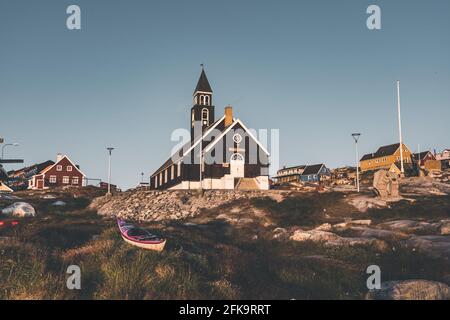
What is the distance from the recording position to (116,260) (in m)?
16.8

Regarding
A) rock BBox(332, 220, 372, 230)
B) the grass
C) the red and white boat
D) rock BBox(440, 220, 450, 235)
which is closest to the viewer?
the grass

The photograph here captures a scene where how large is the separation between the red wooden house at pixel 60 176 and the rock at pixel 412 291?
2968 inches

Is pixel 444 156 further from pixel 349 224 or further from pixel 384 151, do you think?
pixel 349 224

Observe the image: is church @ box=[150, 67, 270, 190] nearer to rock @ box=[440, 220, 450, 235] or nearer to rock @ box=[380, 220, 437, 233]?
rock @ box=[380, 220, 437, 233]

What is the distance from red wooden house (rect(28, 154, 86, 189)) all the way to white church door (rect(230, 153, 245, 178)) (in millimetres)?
40126

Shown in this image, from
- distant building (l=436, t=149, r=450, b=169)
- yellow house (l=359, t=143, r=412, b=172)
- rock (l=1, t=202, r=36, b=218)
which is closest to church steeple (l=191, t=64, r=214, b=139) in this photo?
rock (l=1, t=202, r=36, b=218)

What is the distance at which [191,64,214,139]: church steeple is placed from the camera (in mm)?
64000

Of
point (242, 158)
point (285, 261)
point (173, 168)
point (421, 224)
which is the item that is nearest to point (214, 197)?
point (242, 158)

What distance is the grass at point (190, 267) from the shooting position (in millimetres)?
13977

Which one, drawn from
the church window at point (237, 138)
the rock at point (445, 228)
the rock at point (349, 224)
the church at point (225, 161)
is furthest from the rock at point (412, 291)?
the church window at point (237, 138)

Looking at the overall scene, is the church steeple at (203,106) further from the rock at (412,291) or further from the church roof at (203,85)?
the rock at (412,291)

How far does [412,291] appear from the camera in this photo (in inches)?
596
